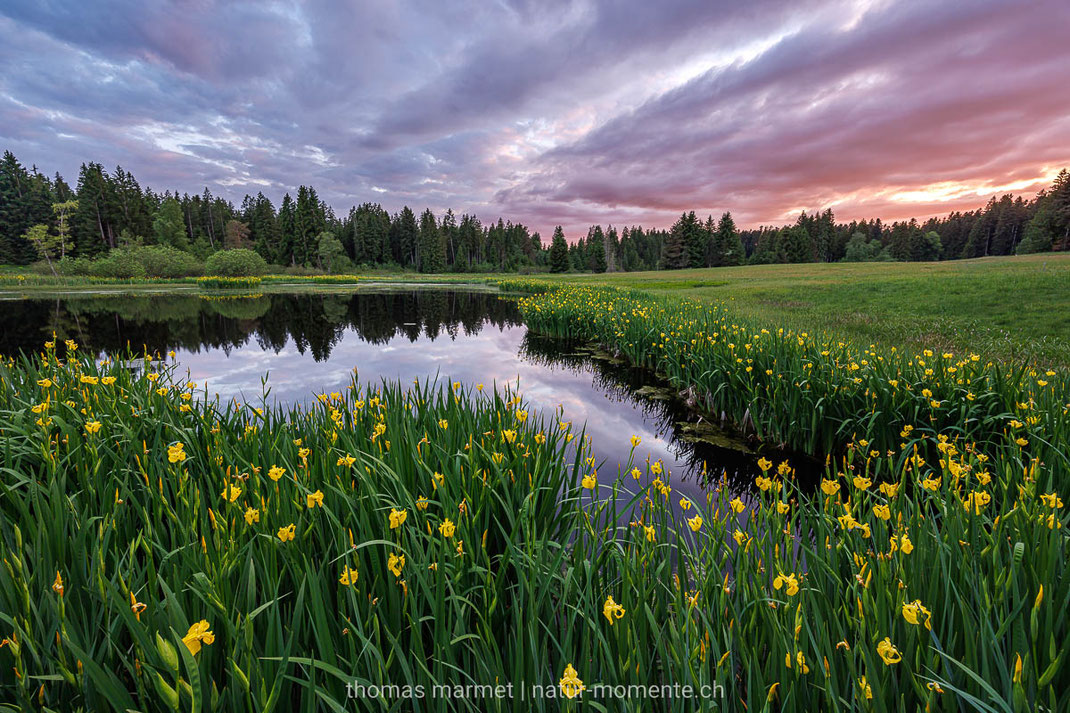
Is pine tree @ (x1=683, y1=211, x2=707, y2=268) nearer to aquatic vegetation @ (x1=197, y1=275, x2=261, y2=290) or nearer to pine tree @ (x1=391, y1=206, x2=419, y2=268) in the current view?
pine tree @ (x1=391, y1=206, x2=419, y2=268)

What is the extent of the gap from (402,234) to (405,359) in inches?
3810

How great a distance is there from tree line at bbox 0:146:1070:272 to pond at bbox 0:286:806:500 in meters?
51.3

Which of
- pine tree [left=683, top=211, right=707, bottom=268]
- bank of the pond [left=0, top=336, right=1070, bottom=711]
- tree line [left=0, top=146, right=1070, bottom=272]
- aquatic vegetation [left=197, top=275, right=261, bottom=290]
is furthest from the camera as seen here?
pine tree [left=683, top=211, right=707, bottom=268]

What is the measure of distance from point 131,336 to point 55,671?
662 inches

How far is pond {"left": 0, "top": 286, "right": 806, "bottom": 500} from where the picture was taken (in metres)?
6.59

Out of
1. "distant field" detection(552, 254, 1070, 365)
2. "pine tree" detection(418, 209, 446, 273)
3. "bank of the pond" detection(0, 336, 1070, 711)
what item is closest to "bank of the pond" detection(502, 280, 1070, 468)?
"bank of the pond" detection(0, 336, 1070, 711)

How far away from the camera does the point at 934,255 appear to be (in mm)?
105625

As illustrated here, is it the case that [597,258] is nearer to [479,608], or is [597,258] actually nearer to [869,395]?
[869,395]

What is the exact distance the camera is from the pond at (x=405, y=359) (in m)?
6.59

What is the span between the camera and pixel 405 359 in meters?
12.1

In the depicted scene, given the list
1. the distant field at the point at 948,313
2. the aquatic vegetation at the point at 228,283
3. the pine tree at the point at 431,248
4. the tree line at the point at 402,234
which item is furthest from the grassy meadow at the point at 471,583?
the pine tree at the point at 431,248

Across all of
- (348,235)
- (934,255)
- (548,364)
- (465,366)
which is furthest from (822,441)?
(934,255)

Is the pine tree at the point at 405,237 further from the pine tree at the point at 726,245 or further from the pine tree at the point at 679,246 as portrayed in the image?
the pine tree at the point at 726,245

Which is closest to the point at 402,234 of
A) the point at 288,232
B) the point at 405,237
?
the point at 405,237
